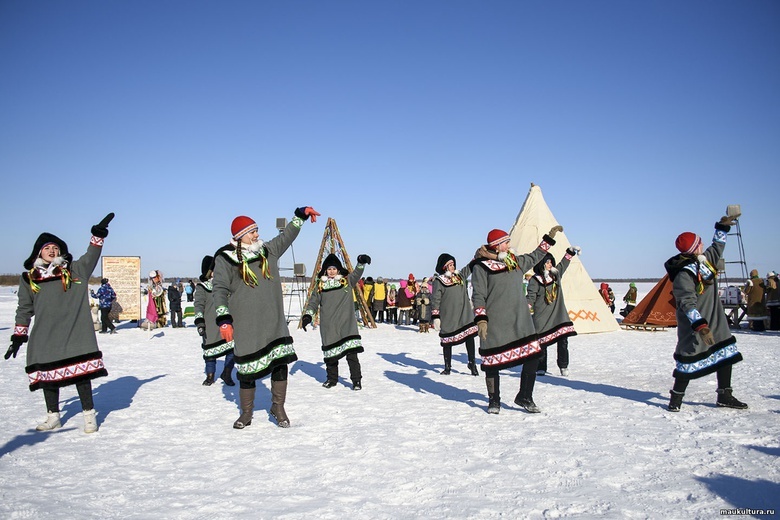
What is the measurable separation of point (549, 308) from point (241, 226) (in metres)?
4.88

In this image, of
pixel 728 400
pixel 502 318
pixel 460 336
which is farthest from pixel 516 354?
pixel 460 336

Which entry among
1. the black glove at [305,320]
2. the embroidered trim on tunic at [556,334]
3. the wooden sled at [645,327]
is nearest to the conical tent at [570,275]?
the wooden sled at [645,327]

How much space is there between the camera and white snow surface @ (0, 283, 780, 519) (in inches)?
136

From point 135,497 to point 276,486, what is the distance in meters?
0.90

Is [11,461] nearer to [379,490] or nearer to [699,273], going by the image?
[379,490]

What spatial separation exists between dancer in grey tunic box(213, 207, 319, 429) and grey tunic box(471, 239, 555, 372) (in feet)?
6.45

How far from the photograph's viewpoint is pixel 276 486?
3.83 m

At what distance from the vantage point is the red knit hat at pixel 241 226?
5387mm

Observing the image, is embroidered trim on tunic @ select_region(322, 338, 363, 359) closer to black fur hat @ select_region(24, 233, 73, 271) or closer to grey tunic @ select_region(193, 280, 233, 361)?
grey tunic @ select_region(193, 280, 233, 361)

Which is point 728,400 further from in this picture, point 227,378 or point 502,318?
point 227,378

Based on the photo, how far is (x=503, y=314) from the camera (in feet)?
19.7

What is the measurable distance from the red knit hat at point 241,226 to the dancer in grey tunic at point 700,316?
4.30 m

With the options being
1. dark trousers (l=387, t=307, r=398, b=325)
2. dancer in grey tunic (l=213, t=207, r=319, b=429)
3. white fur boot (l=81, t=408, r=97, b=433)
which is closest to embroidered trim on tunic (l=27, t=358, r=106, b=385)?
white fur boot (l=81, t=408, r=97, b=433)

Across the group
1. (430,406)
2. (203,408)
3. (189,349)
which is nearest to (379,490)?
(430,406)
